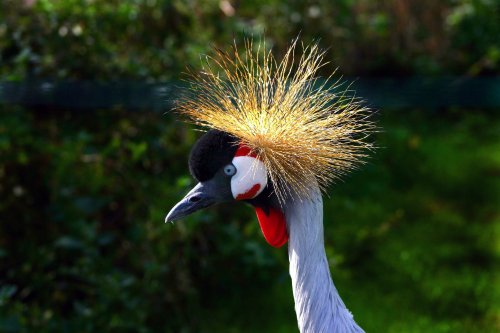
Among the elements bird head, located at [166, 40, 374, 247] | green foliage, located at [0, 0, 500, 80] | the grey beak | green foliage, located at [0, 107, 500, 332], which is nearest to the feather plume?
bird head, located at [166, 40, 374, 247]

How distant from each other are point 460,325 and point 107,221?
1.29 metres

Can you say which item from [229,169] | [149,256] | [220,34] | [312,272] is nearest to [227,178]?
[229,169]

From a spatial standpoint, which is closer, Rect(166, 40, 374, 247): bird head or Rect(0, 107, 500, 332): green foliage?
Rect(166, 40, 374, 247): bird head

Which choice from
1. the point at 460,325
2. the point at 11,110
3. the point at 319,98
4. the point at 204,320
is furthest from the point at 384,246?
the point at 319,98

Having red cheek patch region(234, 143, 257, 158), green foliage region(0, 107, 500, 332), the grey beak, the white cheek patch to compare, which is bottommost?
green foliage region(0, 107, 500, 332)

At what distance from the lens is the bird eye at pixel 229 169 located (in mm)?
1908

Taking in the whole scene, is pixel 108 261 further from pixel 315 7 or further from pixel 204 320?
pixel 315 7

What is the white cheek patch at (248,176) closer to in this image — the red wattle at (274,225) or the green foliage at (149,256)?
the red wattle at (274,225)

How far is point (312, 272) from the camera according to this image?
6.20ft

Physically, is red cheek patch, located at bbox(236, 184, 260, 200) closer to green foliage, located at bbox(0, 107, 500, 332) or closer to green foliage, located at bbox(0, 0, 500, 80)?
green foliage, located at bbox(0, 0, 500, 80)

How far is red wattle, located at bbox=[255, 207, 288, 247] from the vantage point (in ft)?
6.46

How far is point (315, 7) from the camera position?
3988mm

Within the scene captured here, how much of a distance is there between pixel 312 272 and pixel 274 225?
0.48 feet

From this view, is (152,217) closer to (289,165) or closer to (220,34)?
(220,34)
